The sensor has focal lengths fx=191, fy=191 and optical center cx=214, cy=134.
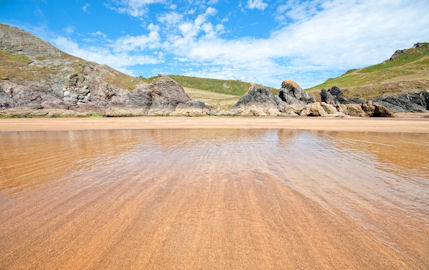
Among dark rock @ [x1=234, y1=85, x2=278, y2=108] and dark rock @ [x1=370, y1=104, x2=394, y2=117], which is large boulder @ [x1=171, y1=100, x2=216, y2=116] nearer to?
dark rock @ [x1=234, y1=85, x2=278, y2=108]

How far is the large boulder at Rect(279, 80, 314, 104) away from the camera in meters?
36.4

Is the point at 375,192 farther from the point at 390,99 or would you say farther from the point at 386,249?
the point at 390,99

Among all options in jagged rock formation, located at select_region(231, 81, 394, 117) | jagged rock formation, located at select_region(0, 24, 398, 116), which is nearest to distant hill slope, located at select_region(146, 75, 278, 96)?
jagged rock formation, located at select_region(231, 81, 394, 117)

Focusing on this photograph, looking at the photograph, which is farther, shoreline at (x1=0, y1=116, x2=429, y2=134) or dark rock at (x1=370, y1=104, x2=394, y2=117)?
dark rock at (x1=370, y1=104, x2=394, y2=117)

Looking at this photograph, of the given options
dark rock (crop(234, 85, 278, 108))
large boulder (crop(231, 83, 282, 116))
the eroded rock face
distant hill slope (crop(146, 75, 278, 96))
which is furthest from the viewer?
distant hill slope (crop(146, 75, 278, 96))

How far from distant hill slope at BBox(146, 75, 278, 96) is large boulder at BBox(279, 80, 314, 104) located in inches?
1909

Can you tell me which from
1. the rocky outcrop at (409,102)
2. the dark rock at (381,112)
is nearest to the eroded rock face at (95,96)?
the dark rock at (381,112)

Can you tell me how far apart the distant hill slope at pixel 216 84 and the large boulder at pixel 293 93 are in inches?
1909

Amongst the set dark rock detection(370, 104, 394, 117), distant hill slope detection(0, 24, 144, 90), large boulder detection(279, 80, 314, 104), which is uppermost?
distant hill slope detection(0, 24, 144, 90)

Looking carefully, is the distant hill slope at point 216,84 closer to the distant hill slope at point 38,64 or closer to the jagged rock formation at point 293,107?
the jagged rock formation at point 293,107

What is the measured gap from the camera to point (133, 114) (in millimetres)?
26703

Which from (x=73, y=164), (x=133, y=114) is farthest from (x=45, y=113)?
(x=73, y=164)

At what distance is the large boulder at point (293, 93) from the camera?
3642 cm

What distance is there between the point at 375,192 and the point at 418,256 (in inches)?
57.6
